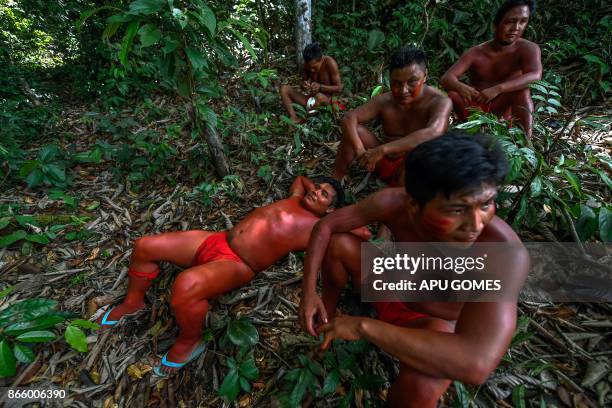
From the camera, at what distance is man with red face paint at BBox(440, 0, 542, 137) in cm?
307

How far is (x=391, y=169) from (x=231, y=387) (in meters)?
2.14

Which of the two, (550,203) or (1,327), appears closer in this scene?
(1,327)

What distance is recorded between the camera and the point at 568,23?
5.19 m

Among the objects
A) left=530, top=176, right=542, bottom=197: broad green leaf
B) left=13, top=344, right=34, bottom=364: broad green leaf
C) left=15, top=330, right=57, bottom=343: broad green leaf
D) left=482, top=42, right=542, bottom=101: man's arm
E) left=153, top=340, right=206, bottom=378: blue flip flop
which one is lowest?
left=153, top=340, right=206, bottom=378: blue flip flop

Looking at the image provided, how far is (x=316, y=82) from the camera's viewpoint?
4879 millimetres

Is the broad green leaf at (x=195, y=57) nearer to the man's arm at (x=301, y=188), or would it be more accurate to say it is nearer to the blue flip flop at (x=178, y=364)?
the man's arm at (x=301, y=188)

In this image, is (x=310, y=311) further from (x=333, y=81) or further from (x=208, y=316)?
(x=333, y=81)

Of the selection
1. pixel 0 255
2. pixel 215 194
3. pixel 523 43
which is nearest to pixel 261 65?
pixel 215 194

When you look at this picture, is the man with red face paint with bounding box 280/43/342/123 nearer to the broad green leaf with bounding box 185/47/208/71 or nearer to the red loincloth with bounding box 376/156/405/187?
the red loincloth with bounding box 376/156/405/187

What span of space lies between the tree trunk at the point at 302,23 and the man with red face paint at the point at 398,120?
305 centimetres

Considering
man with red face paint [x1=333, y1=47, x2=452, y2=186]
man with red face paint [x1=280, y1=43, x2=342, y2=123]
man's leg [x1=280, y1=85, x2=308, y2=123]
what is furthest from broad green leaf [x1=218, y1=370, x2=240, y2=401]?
man's leg [x1=280, y1=85, x2=308, y2=123]

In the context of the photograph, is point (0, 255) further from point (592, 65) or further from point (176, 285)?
point (592, 65)

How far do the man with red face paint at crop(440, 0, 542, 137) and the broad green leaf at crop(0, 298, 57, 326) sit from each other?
358 cm

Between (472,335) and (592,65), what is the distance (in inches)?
198
